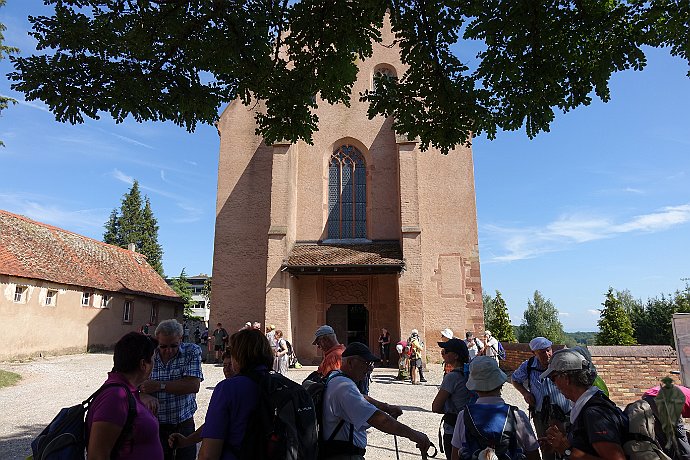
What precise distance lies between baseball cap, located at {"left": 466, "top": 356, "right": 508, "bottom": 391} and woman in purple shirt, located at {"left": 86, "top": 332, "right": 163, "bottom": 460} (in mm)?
2024

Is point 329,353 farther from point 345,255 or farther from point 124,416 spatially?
point 345,255

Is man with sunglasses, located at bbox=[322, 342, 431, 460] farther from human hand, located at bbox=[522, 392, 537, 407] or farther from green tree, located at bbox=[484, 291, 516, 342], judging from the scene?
green tree, located at bbox=[484, 291, 516, 342]

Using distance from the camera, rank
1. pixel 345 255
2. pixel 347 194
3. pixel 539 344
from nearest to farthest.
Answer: pixel 539 344 < pixel 345 255 < pixel 347 194

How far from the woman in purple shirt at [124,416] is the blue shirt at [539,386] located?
3655 millimetres

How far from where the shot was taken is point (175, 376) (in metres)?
3.71

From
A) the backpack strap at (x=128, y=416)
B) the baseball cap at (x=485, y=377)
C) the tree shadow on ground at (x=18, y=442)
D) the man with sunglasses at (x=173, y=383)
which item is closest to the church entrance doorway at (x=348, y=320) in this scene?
the tree shadow on ground at (x=18, y=442)

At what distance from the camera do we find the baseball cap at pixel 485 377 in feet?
9.14

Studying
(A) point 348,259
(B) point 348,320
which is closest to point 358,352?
(A) point 348,259

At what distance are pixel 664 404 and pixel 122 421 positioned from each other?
124 inches

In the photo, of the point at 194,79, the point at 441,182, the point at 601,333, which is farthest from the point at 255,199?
the point at 601,333

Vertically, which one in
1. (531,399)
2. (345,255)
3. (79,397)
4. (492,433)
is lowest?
(79,397)

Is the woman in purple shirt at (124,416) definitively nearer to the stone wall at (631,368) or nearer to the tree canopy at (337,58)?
the tree canopy at (337,58)

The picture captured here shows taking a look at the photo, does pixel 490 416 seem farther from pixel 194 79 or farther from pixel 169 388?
pixel 194 79

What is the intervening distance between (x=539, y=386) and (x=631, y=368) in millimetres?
7061
